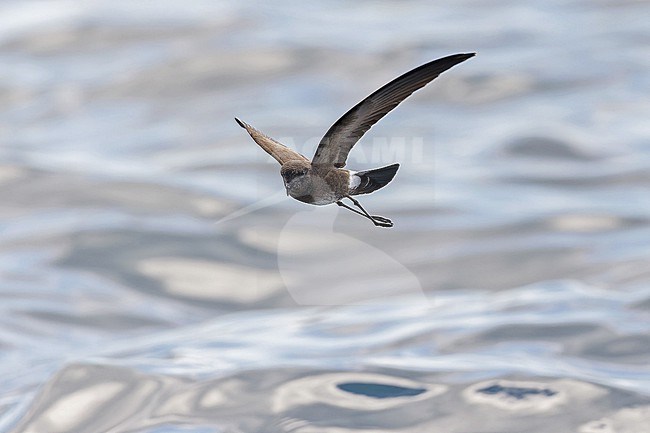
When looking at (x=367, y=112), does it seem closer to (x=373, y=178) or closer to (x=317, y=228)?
(x=373, y=178)

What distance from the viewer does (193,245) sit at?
20.7 metres

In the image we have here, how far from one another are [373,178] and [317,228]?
19.3 meters

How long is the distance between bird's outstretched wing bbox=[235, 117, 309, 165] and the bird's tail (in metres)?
0.10

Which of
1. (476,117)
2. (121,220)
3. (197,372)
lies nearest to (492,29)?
(476,117)

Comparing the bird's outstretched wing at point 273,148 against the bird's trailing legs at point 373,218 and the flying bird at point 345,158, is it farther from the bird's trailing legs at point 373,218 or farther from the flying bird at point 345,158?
the bird's trailing legs at point 373,218

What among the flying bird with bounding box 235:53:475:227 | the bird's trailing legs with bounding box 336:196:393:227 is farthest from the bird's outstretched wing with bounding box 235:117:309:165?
the bird's trailing legs with bounding box 336:196:393:227

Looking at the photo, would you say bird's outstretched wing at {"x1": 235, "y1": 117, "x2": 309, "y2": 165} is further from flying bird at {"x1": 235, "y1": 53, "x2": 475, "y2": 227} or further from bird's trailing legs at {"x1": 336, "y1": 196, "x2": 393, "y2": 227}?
bird's trailing legs at {"x1": 336, "y1": 196, "x2": 393, "y2": 227}

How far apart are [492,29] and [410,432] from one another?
82.3 feet

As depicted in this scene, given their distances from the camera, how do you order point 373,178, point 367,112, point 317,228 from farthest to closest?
1. point 317,228
2. point 373,178
3. point 367,112

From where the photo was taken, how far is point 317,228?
69.2 feet

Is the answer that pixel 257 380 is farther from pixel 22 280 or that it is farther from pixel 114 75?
pixel 114 75

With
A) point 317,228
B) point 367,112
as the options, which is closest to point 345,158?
point 367,112

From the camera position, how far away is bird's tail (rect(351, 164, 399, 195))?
1.81m

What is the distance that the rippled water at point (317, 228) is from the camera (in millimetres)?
11156
